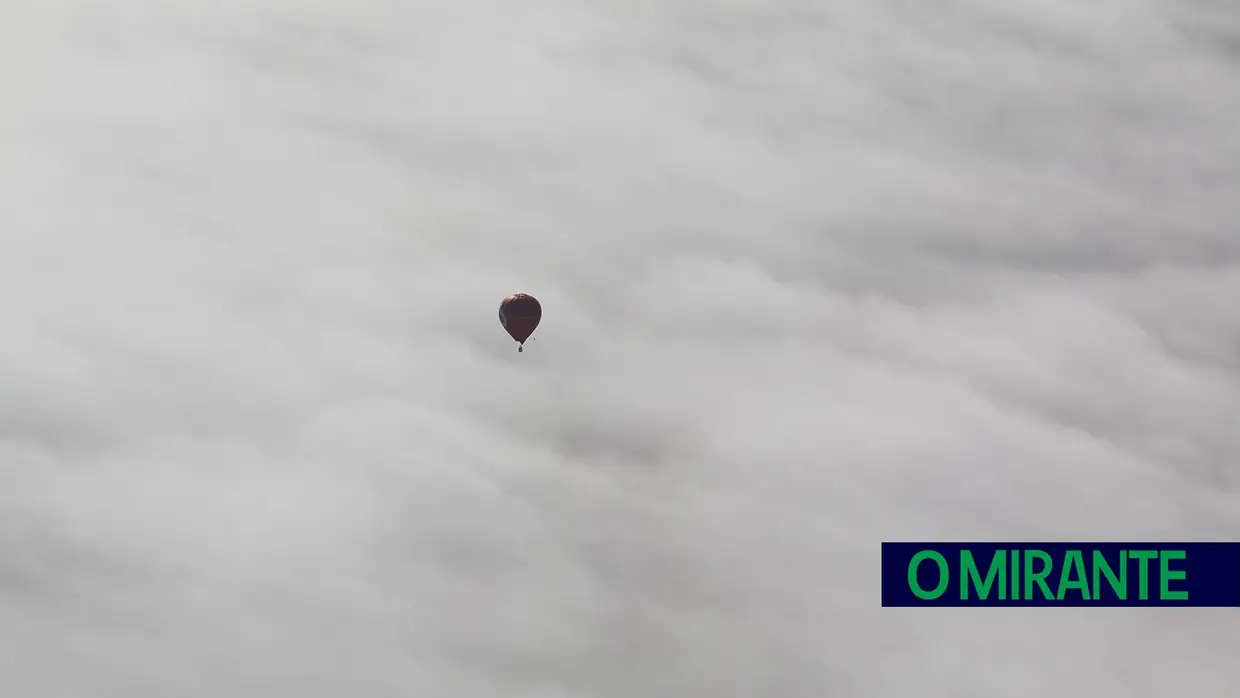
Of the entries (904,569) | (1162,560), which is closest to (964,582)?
(904,569)

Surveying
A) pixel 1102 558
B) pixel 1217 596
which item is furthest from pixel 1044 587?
pixel 1217 596

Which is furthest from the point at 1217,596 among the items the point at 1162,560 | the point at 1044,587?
the point at 1044,587

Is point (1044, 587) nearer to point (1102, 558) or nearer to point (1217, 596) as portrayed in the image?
point (1102, 558)

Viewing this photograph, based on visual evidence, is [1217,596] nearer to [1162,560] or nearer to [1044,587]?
[1162,560]

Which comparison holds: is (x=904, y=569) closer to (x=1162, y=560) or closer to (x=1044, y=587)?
(x=1044, y=587)

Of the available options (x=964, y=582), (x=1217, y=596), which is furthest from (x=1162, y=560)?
(x=964, y=582)
